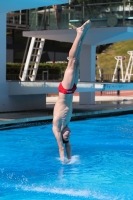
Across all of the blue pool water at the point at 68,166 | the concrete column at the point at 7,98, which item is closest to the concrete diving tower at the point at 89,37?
the concrete column at the point at 7,98

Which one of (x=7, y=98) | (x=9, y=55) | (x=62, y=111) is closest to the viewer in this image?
(x=62, y=111)

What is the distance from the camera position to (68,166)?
10.1 metres

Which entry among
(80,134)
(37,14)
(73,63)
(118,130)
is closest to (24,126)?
(80,134)

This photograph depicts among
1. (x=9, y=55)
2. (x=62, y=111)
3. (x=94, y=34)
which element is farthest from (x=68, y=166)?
(x=9, y=55)

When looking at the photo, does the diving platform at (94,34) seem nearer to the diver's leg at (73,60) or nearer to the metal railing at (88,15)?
the metal railing at (88,15)

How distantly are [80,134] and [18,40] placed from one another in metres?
18.1

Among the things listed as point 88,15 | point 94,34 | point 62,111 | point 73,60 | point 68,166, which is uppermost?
point 88,15

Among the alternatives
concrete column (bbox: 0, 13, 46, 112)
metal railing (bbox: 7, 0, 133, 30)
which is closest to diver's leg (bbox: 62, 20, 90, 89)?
concrete column (bbox: 0, 13, 46, 112)

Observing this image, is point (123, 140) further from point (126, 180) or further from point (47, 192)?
Answer: point (47, 192)

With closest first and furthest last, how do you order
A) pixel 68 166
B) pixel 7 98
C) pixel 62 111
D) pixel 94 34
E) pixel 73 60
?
1. pixel 73 60
2. pixel 62 111
3. pixel 68 166
4. pixel 7 98
5. pixel 94 34

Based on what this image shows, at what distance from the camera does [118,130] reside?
15.9 meters

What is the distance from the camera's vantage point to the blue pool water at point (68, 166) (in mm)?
8091

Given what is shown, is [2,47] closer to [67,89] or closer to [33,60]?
[33,60]

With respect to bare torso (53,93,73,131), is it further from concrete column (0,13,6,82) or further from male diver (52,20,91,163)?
concrete column (0,13,6,82)
